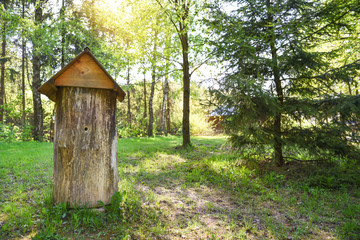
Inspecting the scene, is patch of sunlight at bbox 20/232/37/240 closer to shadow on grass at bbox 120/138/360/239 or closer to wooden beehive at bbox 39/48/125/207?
wooden beehive at bbox 39/48/125/207

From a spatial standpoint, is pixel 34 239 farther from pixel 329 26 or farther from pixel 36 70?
pixel 36 70

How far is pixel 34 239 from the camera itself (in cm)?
249

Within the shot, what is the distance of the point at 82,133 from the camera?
318cm

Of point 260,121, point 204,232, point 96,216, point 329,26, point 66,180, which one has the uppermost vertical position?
point 329,26

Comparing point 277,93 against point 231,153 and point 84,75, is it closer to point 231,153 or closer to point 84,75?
point 231,153

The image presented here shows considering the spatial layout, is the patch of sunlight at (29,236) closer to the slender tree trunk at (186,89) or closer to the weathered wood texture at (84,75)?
the weathered wood texture at (84,75)

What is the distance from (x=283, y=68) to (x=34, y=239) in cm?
617

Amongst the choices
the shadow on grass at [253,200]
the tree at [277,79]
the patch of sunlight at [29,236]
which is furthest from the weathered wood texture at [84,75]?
the tree at [277,79]

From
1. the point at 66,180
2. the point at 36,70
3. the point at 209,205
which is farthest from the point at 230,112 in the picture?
the point at 36,70

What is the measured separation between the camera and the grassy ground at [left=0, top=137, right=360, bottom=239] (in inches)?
115

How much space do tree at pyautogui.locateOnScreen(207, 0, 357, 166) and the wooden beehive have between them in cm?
318

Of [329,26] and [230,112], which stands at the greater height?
[329,26]

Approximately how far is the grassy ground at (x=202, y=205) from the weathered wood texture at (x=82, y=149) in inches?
8.7

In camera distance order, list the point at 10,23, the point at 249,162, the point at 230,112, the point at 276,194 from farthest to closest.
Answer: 1. the point at 10,23
2. the point at 249,162
3. the point at 230,112
4. the point at 276,194
